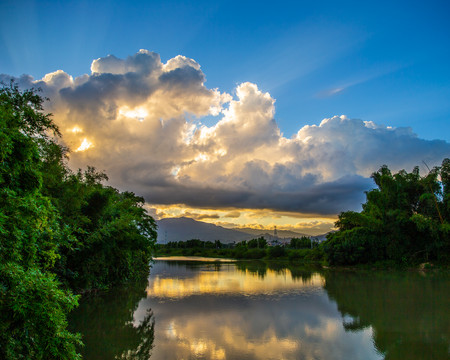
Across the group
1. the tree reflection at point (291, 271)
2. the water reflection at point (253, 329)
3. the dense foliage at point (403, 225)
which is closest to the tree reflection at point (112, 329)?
the water reflection at point (253, 329)

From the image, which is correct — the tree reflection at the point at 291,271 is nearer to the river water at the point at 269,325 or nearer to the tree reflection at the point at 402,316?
the tree reflection at the point at 402,316

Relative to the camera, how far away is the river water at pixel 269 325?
7.66 meters

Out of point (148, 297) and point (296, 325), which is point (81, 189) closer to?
point (148, 297)

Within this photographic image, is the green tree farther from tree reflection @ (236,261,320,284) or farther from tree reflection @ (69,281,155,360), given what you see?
tree reflection @ (236,261,320,284)

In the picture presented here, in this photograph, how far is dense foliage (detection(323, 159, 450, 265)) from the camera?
30.0 m

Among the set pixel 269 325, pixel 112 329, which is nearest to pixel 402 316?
pixel 269 325

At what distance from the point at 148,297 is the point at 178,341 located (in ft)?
28.3

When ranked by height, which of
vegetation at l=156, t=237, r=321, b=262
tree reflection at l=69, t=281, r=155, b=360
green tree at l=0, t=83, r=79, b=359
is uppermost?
green tree at l=0, t=83, r=79, b=359

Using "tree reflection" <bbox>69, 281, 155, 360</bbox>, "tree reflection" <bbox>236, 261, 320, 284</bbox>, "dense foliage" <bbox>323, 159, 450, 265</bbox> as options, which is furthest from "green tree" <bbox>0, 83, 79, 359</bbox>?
"dense foliage" <bbox>323, 159, 450, 265</bbox>

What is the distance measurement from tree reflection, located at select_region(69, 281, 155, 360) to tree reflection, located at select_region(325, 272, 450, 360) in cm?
608

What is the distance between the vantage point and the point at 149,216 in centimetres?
2769

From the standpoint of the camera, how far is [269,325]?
1022cm

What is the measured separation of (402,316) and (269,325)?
4766mm

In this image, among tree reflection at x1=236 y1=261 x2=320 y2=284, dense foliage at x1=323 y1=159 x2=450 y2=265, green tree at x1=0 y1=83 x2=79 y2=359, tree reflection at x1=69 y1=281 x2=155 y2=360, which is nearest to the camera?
green tree at x1=0 y1=83 x2=79 y2=359
